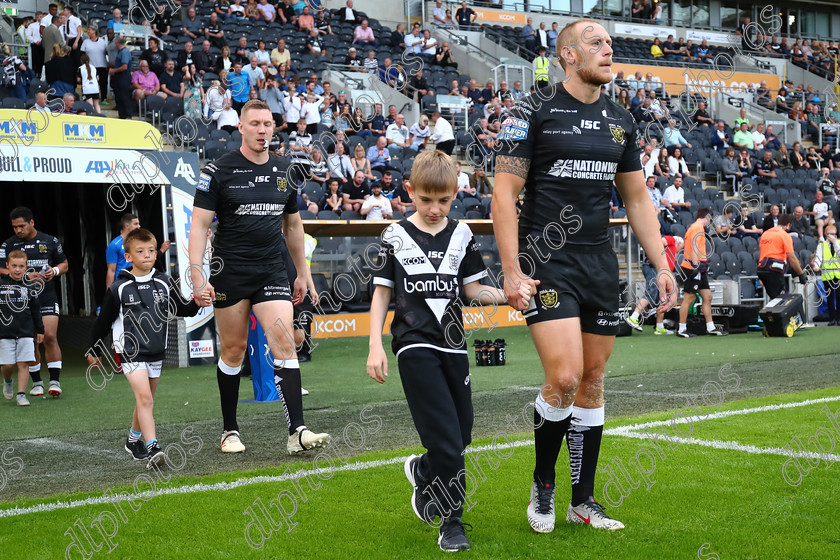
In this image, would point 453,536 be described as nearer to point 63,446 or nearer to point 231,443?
point 231,443

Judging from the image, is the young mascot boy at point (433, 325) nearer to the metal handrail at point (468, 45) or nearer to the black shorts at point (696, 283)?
the black shorts at point (696, 283)

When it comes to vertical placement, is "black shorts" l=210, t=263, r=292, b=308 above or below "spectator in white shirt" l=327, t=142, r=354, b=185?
below

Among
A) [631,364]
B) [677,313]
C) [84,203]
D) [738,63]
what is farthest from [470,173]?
[738,63]

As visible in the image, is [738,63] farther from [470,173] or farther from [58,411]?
[58,411]

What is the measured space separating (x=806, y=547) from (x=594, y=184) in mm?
1732

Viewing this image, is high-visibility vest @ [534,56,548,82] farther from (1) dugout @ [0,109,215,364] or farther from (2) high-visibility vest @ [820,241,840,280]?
(1) dugout @ [0,109,215,364]

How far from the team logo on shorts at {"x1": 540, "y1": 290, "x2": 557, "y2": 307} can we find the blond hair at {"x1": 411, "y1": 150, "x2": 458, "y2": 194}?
0.60 m

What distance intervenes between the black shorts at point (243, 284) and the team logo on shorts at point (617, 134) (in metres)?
2.88

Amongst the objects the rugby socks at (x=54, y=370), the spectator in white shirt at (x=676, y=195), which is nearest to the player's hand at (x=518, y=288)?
the rugby socks at (x=54, y=370)

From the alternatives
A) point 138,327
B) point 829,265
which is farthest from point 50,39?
point 829,265

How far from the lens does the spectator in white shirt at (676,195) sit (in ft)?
69.1

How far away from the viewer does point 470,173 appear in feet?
69.4

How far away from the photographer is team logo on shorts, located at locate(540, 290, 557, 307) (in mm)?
3840

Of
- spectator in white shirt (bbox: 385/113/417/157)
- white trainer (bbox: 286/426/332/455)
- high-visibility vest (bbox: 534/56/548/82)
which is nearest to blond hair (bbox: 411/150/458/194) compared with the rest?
white trainer (bbox: 286/426/332/455)
